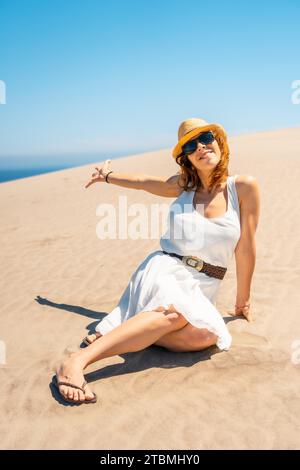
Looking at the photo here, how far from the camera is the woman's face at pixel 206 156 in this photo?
318 cm

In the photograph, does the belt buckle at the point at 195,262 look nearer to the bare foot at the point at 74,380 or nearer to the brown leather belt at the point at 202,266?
the brown leather belt at the point at 202,266

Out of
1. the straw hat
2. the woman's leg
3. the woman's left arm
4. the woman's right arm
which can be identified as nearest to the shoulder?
the woman's left arm

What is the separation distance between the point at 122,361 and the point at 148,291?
0.62 meters

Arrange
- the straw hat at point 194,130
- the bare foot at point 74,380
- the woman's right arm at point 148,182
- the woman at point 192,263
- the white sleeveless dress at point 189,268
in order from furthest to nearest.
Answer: the woman's right arm at point 148,182
the straw hat at point 194,130
the white sleeveless dress at point 189,268
the woman at point 192,263
the bare foot at point 74,380

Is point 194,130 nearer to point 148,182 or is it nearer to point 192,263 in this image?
point 148,182

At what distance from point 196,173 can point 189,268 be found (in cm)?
85

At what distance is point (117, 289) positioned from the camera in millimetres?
4859

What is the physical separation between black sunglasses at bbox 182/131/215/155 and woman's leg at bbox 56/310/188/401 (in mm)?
1309

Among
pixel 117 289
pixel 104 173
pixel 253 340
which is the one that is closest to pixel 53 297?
pixel 117 289

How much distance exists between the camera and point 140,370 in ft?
9.62

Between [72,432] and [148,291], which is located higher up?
[148,291]

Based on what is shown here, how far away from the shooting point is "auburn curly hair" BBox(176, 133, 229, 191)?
3283 mm

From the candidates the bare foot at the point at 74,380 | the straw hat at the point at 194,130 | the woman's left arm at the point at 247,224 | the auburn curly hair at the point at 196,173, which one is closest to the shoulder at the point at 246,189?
the woman's left arm at the point at 247,224
